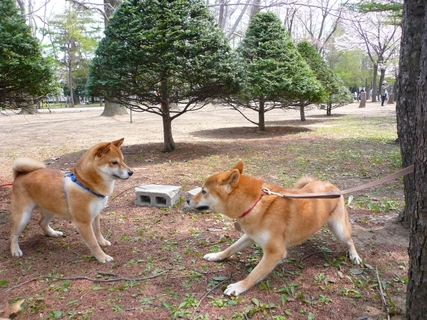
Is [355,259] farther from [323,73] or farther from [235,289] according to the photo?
[323,73]

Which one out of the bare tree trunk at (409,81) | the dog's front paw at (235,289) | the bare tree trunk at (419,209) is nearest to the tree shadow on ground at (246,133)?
the bare tree trunk at (409,81)

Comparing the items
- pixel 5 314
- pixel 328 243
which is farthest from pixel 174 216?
pixel 5 314

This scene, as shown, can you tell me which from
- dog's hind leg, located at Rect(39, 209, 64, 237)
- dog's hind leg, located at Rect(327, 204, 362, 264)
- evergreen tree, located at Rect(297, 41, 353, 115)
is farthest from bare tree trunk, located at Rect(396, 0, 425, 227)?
evergreen tree, located at Rect(297, 41, 353, 115)

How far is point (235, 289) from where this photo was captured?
3.00 metres

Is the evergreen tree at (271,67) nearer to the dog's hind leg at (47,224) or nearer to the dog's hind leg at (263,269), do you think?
the dog's hind leg at (47,224)

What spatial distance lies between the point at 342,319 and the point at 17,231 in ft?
11.2

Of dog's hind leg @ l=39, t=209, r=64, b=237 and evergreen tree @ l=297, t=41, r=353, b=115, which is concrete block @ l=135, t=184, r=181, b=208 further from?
evergreen tree @ l=297, t=41, r=353, b=115

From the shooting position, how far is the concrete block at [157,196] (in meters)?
5.17

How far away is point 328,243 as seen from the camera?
13.1 feet

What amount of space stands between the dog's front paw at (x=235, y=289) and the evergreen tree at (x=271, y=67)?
9.27m

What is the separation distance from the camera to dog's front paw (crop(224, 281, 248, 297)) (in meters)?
2.97

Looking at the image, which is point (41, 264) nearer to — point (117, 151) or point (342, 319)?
point (117, 151)

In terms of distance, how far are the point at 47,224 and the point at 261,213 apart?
2.79 metres

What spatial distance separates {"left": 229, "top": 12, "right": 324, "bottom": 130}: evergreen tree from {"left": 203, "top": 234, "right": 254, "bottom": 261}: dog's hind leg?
8.69 meters
